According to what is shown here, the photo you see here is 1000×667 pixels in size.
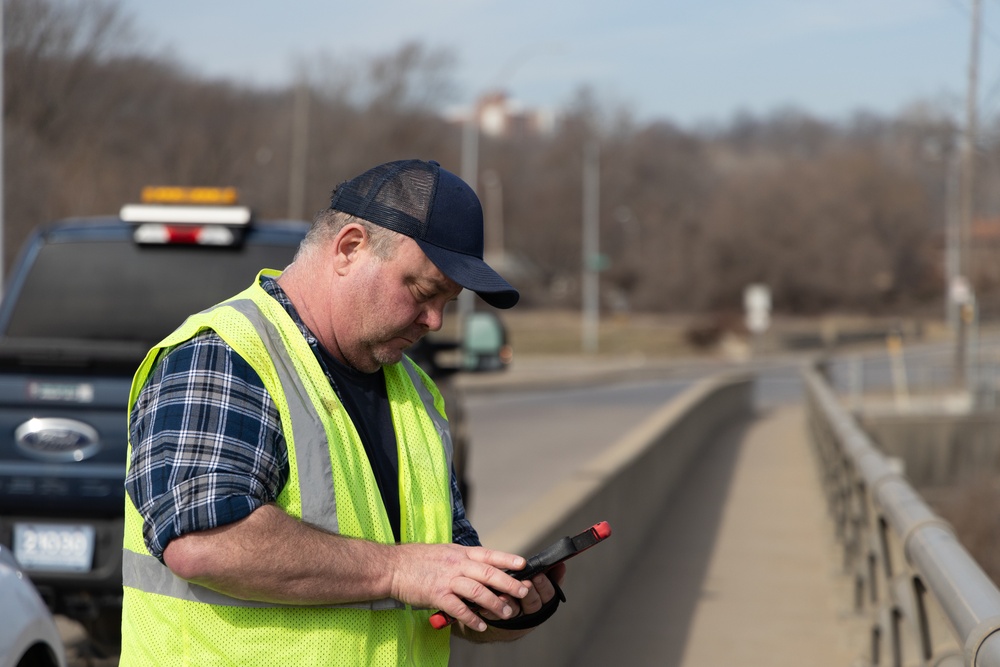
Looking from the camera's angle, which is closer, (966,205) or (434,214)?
(434,214)

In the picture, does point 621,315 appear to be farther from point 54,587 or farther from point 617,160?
point 54,587

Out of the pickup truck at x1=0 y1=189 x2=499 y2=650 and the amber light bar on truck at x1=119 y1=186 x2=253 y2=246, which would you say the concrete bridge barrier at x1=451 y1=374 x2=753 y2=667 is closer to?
the pickup truck at x1=0 y1=189 x2=499 y2=650

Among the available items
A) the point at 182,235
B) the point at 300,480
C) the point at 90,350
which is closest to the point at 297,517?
the point at 300,480

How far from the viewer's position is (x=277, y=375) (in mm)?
2275

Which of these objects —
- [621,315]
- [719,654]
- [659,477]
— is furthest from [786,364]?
[719,654]

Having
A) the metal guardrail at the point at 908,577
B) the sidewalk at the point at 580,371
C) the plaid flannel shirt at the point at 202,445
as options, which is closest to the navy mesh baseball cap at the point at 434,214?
the plaid flannel shirt at the point at 202,445

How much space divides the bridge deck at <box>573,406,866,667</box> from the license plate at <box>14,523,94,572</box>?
250cm

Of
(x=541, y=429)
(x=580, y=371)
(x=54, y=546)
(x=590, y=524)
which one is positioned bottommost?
(x=580, y=371)

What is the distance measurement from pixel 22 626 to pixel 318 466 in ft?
5.20

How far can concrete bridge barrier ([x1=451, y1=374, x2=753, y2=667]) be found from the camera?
5262 mm

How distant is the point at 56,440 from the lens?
497 centimetres

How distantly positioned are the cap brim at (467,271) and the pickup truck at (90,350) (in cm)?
285

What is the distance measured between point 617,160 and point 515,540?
339ft

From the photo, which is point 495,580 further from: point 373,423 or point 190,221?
point 190,221
